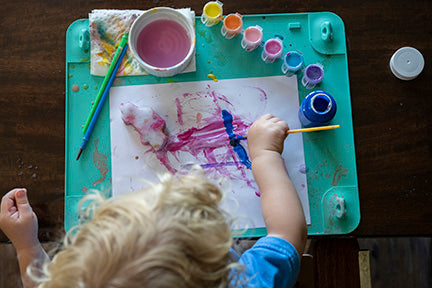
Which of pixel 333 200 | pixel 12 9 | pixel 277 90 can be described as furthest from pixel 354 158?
pixel 12 9

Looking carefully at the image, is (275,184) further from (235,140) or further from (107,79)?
(107,79)

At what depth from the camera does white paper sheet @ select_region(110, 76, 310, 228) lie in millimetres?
730

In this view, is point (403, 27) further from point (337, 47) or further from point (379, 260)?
point (379, 260)

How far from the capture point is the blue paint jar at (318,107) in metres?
0.69

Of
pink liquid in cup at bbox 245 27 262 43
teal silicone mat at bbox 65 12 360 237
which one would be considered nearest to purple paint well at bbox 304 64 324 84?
teal silicone mat at bbox 65 12 360 237

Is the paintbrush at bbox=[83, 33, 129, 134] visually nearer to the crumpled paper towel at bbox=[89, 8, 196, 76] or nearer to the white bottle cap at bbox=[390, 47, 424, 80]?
the crumpled paper towel at bbox=[89, 8, 196, 76]

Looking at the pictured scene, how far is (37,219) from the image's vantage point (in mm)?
727

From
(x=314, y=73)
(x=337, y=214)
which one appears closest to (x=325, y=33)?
(x=314, y=73)

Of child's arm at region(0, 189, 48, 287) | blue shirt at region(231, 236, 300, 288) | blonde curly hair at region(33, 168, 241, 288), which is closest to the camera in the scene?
blonde curly hair at region(33, 168, 241, 288)

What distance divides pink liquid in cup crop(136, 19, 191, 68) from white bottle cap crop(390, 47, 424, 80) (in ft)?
1.45

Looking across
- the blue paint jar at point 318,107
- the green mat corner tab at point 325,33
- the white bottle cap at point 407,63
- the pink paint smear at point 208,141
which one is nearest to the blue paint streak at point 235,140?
the pink paint smear at point 208,141

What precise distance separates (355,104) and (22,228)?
0.73 metres

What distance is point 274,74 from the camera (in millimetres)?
757

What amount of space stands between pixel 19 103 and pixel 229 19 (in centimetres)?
48
